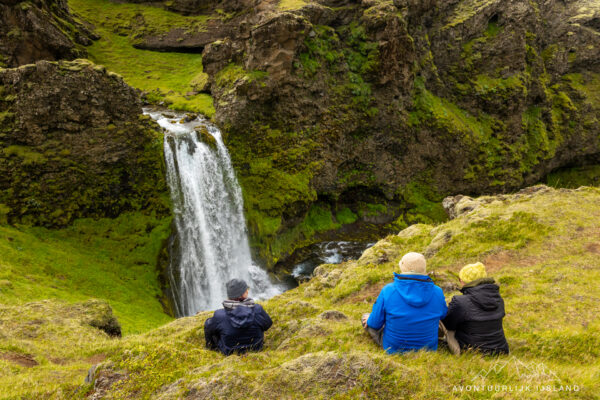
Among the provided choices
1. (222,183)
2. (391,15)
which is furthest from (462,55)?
(222,183)

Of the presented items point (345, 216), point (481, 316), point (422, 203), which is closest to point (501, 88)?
point (422, 203)

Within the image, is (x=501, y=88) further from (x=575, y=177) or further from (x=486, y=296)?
(x=486, y=296)

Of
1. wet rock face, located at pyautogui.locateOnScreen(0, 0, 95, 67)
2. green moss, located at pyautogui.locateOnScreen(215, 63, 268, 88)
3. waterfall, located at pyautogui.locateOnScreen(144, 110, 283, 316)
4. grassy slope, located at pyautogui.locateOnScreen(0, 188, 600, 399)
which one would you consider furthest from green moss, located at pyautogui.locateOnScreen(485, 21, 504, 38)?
wet rock face, located at pyautogui.locateOnScreen(0, 0, 95, 67)

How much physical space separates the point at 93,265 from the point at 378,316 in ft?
68.6

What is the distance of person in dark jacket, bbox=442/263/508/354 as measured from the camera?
555cm

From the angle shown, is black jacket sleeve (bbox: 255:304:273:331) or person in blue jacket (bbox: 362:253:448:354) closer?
person in blue jacket (bbox: 362:253:448:354)

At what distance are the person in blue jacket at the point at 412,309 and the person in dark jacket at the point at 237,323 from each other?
105 inches

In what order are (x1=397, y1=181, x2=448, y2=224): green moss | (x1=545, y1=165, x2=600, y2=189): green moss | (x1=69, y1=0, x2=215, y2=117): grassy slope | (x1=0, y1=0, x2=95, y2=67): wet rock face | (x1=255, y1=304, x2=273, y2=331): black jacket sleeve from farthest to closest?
(x1=545, y1=165, x2=600, y2=189): green moss, (x1=397, y1=181, x2=448, y2=224): green moss, (x1=69, y1=0, x2=215, y2=117): grassy slope, (x1=0, y1=0, x2=95, y2=67): wet rock face, (x1=255, y1=304, x2=273, y2=331): black jacket sleeve

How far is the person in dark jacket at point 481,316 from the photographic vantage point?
18.2 ft

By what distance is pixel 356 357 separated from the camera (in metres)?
4.66

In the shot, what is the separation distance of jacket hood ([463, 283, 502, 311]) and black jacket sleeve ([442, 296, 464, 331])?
27cm

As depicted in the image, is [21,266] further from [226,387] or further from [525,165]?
[525,165]

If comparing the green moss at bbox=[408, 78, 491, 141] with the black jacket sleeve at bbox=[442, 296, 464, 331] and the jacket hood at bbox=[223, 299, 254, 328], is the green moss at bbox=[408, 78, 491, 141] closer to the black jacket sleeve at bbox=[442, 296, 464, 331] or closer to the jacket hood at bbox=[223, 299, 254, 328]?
the black jacket sleeve at bbox=[442, 296, 464, 331]

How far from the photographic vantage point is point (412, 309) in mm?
5398
